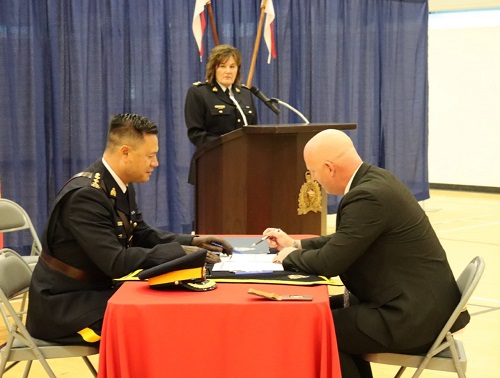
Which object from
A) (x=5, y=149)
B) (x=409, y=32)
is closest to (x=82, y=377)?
(x=5, y=149)

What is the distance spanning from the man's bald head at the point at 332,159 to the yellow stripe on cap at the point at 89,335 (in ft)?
3.18

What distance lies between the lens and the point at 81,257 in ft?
9.82

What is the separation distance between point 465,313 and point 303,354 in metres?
0.72

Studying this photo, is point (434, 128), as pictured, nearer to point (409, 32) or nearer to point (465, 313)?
point (409, 32)

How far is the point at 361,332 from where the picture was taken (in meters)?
2.88

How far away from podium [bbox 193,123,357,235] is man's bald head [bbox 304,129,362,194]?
6.91 feet

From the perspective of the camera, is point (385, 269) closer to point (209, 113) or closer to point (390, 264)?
point (390, 264)

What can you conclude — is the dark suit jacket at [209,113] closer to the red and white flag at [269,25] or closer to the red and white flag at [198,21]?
the red and white flag at [198,21]

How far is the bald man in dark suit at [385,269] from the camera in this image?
284 centimetres

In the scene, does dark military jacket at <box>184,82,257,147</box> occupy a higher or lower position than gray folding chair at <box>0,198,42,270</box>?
higher

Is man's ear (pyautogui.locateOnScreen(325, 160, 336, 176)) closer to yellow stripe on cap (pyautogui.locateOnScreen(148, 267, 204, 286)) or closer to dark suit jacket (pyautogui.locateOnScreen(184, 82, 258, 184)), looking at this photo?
yellow stripe on cap (pyautogui.locateOnScreen(148, 267, 204, 286))

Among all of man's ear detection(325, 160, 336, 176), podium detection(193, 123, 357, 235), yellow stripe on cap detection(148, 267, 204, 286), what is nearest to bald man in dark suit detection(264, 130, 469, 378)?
man's ear detection(325, 160, 336, 176)

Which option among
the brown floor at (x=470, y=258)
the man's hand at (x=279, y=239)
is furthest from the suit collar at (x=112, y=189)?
the brown floor at (x=470, y=258)

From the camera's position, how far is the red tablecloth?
2529mm
